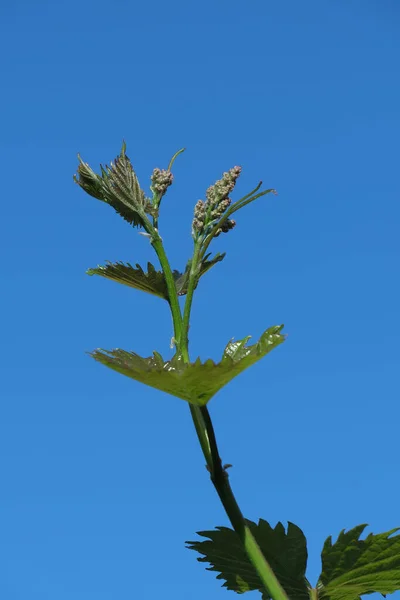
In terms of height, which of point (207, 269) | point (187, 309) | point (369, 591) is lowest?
point (369, 591)

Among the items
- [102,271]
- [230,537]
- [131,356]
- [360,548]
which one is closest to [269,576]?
[230,537]

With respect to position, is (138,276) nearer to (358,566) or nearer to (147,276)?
(147,276)

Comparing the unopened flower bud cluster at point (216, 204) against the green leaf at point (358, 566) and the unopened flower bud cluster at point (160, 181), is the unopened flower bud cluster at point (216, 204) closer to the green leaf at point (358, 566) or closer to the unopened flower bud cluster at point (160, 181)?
the unopened flower bud cluster at point (160, 181)

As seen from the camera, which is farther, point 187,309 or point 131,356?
point 187,309

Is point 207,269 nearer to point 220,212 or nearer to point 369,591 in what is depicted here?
point 220,212

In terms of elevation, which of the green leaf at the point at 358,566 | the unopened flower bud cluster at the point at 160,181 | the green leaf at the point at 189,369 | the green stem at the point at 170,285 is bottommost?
the green leaf at the point at 358,566

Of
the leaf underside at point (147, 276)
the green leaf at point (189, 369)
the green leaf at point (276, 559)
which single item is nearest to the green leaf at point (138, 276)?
the leaf underside at point (147, 276)

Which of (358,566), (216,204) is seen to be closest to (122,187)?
(216,204)
